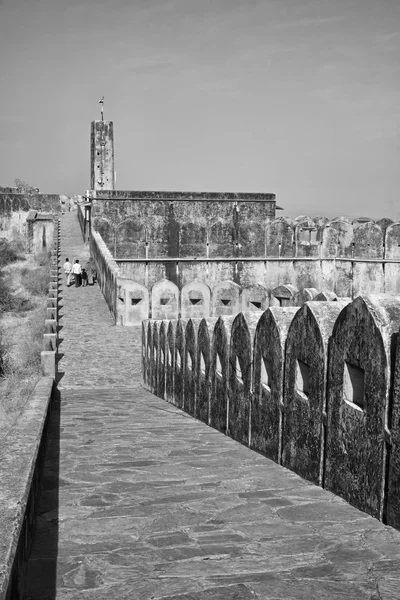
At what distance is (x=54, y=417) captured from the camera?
8.25m

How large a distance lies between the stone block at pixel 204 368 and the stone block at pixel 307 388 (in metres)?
2.42

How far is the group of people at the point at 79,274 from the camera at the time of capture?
21641 millimetres

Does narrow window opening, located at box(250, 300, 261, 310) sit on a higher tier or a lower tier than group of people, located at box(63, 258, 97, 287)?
lower

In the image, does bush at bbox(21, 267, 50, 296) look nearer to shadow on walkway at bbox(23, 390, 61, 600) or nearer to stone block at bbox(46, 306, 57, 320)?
stone block at bbox(46, 306, 57, 320)

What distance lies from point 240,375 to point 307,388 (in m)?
1.56

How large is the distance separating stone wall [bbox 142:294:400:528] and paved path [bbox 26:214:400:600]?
0.14 meters

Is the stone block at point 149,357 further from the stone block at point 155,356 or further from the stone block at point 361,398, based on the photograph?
the stone block at point 361,398

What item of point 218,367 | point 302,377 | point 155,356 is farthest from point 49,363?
point 302,377

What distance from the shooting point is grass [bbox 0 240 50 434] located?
11883 millimetres

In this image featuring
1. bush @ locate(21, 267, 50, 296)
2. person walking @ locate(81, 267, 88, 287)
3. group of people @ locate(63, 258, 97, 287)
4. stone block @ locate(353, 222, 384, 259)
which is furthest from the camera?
stone block @ locate(353, 222, 384, 259)

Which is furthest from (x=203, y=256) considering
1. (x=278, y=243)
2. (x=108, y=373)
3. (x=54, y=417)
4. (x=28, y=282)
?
(x=54, y=417)

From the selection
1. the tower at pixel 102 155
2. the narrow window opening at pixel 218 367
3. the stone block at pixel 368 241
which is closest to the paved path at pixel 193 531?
the narrow window opening at pixel 218 367

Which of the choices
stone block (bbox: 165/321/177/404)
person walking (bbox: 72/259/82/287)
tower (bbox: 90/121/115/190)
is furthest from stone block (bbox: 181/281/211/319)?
tower (bbox: 90/121/115/190)

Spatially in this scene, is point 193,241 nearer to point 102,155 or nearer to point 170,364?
point 102,155
